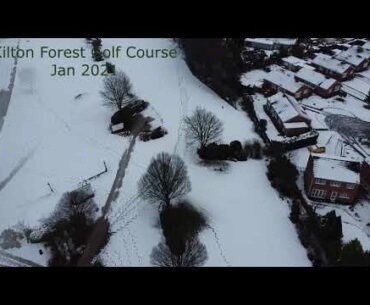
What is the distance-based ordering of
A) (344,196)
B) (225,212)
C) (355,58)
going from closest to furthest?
(225,212)
(344,196)
(355,58)

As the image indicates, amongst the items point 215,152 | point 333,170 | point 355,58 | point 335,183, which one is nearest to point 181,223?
point 215,152

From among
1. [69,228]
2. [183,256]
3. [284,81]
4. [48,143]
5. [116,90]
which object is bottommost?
[183,256]

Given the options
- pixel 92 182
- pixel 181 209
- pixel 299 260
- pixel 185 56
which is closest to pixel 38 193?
pixel 92 182

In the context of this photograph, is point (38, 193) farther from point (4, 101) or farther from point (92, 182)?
point (4, 101)

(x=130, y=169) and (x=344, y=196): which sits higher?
(x=130, y=169)

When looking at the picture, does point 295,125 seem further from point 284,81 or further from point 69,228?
point 69,228

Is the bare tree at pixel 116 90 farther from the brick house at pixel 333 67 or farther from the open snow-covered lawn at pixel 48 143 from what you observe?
the brick house at pixel 333 67
